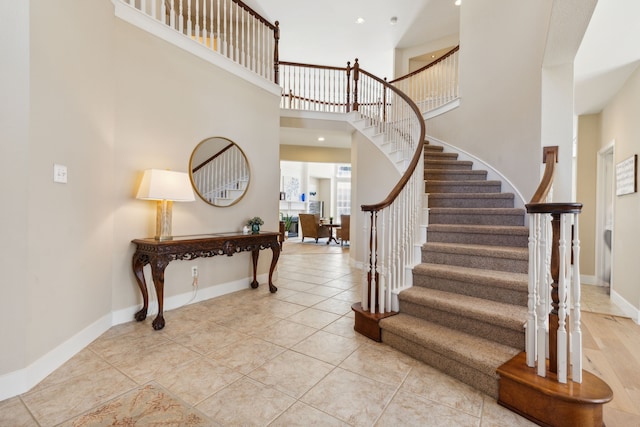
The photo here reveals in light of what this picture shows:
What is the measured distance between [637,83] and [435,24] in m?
4.05

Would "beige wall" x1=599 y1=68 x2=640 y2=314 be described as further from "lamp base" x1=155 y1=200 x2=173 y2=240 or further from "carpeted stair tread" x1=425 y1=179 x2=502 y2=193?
"lamp base" x1=155 y1=200 x2=173 y2=240

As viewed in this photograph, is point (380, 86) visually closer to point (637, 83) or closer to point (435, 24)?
point (435, 24)

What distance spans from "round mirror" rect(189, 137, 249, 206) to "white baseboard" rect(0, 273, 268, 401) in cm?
109

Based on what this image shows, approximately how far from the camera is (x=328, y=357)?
2.12 m

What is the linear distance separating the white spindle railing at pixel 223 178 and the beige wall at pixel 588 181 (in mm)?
5231

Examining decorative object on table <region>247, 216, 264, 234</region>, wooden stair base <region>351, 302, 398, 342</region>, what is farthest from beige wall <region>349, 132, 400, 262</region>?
wooden stair base <region>351, 302, 398, 342</region>

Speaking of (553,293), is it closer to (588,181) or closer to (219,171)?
(219,171)

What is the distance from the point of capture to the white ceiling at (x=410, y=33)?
249 centimetres

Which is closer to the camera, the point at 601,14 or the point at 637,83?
the point at 601,14

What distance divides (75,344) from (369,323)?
7.24ft

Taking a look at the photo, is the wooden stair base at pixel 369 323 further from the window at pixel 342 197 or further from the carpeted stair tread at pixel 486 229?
the window at pixel 342 197

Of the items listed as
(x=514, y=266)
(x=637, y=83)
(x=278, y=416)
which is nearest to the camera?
(x=278, y=416)

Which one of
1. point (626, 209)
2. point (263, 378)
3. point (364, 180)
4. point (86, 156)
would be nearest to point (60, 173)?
point (86, 156)

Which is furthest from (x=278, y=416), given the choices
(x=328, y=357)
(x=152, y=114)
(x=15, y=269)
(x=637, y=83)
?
(x=637, y=83)
